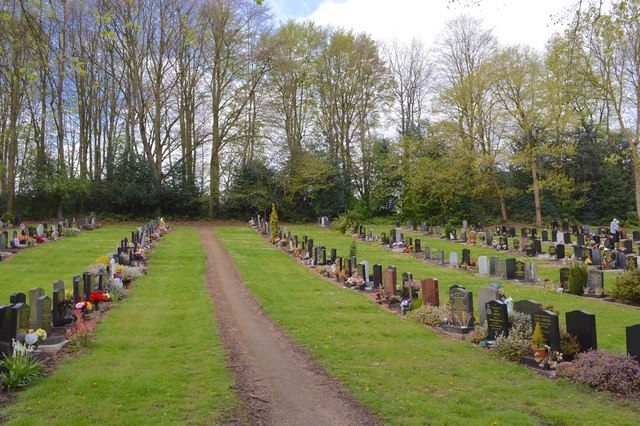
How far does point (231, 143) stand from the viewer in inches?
1704

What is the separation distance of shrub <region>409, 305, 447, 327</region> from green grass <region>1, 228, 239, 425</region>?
486 centimetres

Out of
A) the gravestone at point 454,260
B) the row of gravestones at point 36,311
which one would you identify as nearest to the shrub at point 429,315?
the row of gravestones at point 36,311

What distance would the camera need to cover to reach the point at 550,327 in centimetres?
844

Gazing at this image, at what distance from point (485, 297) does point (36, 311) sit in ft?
31.6

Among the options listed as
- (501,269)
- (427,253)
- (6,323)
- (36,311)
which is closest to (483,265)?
(501,269)

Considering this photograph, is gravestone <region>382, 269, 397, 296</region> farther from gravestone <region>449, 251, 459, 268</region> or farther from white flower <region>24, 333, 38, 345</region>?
white flower <region>24, 333, 38, 345</region>

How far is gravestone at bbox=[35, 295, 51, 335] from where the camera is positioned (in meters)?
9.90

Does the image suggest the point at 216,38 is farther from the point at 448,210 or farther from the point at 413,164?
the point at 448,210

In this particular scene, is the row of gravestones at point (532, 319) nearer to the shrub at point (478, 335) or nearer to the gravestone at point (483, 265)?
the shrub at point (478, 335)

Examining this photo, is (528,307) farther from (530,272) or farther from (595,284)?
(530,272)

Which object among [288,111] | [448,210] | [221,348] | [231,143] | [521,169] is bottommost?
[221,348]

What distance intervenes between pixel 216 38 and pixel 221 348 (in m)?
34.6

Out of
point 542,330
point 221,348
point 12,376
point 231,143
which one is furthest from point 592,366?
point 231,143

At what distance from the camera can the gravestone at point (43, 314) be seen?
990 centimetres
